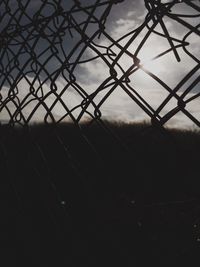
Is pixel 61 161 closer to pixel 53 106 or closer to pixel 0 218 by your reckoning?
pixel 0 218

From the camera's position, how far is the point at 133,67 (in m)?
1.04

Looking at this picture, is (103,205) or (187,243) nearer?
(103,205)

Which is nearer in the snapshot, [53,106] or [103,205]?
[103,205]

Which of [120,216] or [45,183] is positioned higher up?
[45,183]

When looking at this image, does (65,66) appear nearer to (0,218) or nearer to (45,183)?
(45,183)

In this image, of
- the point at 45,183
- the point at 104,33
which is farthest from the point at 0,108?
the point at 104,33

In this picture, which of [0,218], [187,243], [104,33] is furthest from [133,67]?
[187,243]

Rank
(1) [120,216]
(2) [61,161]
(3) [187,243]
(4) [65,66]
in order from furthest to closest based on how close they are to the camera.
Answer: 1. (2) [61,161]
2. (3) [187,243]
3. (4) [65,66]
4. (1) [120,216]

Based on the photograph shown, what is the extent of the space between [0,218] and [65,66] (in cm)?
104

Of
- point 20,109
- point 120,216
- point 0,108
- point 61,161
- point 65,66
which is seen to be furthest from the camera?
point 61,161

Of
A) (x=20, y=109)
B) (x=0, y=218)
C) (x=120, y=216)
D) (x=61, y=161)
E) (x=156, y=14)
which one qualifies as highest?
(x=61, y=161)

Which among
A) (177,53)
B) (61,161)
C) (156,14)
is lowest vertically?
(177,53)

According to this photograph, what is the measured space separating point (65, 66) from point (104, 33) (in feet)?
0.76

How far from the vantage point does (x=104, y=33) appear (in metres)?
1.24
